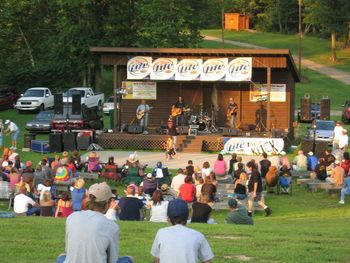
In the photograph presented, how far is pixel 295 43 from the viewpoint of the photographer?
93812mm

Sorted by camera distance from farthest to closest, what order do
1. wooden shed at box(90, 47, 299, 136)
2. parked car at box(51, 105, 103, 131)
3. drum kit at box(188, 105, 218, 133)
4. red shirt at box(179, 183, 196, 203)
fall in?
parked car at box(51, 105, 103, 131) → drum kit at box(188, 105, 218, 133) → wooden shed at box(90, 47, 299, 136) → red shirt at box(179, 183, 196, 203)

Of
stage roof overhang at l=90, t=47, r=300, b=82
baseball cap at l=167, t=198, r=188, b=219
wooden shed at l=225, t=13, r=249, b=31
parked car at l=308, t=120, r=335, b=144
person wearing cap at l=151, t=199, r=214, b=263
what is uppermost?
wooden shed at l=225, t=13, r=249, b=31

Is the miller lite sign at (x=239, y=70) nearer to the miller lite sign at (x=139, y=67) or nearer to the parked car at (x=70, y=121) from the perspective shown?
the miller lite sign at (x=139, y=67)

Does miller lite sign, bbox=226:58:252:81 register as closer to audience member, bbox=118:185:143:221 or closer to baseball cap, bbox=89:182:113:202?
audience member, bbox=118:185:143:221

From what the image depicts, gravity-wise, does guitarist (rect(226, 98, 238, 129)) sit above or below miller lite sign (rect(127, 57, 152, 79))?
below

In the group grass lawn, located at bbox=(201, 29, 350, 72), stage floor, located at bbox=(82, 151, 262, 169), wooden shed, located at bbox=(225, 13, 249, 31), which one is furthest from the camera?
wooden shed, located at bbox=(225, 13, 249, 31)

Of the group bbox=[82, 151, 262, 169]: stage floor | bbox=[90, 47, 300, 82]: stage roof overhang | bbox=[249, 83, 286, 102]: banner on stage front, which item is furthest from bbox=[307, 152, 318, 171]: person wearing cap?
bbox=[249, 83, 286, 102]: banner on stage front

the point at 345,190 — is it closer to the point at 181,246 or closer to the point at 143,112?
the point at 143,112

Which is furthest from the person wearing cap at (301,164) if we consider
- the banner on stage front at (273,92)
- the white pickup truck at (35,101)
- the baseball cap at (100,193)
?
the white pickup truck at (35,101)

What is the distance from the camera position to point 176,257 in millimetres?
7105

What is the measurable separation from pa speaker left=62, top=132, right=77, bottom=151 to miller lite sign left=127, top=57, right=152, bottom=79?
4.13 metres

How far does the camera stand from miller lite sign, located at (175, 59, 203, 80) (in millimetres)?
35000

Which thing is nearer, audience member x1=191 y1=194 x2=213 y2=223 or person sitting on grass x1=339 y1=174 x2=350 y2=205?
audience member x1=191 y1=194 x2=213 y2=223

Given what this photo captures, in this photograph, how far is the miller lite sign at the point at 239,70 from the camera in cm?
3438
